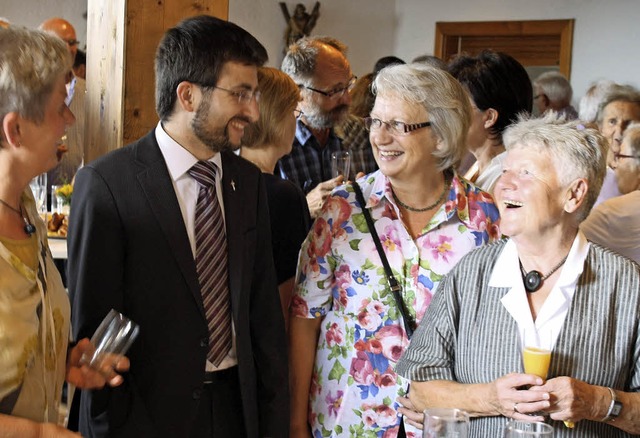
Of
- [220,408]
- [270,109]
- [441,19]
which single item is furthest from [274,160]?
[441,19]

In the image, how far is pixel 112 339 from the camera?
194 centimetres

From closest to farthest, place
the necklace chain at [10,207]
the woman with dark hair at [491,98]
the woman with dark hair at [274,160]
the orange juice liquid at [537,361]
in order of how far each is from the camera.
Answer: the necklace chain at [10,207], the orange juice liquid at [537,361], the woman with dark hair at [274,160], the woman with dark hair at [491,98]

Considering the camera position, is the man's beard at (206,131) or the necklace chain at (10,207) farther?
the man's beard at (206,131)

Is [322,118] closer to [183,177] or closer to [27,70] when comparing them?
[183,177]

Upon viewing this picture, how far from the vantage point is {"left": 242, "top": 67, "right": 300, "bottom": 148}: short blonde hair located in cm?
317

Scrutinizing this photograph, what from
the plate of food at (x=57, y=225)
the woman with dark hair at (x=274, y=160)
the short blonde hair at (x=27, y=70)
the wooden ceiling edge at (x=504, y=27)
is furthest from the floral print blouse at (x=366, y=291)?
the wooden ceiling edge at (x=504, y=27)

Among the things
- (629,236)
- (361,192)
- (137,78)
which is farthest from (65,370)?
(629,236)

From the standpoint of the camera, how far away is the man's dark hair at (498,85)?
150 inches

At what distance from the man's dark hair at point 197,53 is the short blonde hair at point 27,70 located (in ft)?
2.17

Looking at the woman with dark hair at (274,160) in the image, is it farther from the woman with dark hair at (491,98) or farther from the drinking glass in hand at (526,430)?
the drinking glass in hand at (526,430)

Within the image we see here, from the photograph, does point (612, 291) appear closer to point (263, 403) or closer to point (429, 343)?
point (429, 343)

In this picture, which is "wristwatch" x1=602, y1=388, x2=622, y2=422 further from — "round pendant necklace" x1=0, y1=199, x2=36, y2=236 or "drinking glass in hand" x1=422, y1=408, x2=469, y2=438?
"round pendant necklace" x1=0, y1=199, x2=36, y2=236

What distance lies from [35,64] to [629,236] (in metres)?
2.50

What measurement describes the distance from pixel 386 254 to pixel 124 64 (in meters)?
1.21
